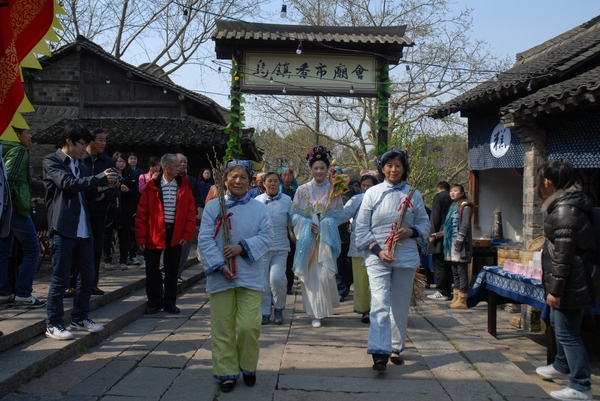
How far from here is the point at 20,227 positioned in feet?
17.6

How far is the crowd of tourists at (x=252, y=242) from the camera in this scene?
4.04 meters

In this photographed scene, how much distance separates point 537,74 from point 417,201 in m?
5.69

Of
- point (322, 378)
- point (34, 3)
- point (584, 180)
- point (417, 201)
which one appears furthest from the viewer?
point (584, 180)

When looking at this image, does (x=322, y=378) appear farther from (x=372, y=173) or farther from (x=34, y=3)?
(x=372, y=173)

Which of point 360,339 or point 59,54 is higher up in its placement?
point 59,54

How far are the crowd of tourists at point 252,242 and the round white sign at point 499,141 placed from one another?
5169mm

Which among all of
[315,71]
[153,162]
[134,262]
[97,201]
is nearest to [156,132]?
[315,71]

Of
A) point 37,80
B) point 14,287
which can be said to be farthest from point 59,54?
point 14,287

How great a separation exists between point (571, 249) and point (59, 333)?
4.15 metres

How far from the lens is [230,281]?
3.99m

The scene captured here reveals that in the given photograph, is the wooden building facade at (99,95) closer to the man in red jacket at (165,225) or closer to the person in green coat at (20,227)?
the man in red jacket at (165,225)

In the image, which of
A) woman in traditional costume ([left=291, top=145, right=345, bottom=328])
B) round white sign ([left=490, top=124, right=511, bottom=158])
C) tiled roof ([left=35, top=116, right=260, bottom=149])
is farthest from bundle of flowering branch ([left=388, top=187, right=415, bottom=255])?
tiled roof ([left=35, top=116, right=260, bottom=149])

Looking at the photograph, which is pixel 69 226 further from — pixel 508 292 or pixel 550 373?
pixel 508 292

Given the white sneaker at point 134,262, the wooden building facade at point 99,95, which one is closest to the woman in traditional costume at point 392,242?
the white sneaker at point 134,262
